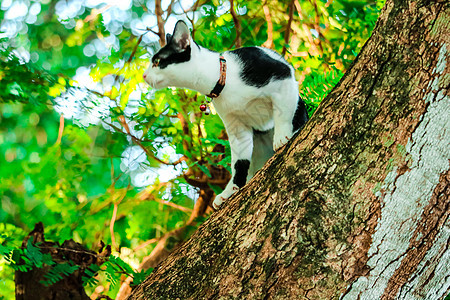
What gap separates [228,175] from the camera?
2152 millimetres

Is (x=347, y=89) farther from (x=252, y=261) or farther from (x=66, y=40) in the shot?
(x=66, y=40)

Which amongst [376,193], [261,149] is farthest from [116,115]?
[376,193]

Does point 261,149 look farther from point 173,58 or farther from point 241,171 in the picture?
point 173,58

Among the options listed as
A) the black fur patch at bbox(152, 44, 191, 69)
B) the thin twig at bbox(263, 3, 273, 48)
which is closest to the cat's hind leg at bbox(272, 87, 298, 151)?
the black fur patch at bbox(152, 44, 191, 69)

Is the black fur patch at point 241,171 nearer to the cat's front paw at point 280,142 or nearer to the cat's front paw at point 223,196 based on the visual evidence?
the cat's front paw at point 223,196

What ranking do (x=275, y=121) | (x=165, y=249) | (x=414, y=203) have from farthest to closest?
(x=165, y=249), (x=275, y=121), (x=414, y=203)

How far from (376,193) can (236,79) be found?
1.64ft

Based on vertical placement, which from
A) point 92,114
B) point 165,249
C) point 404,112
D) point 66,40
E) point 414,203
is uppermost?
point 66,40

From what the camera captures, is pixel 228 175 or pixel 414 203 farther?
pixel 228 175

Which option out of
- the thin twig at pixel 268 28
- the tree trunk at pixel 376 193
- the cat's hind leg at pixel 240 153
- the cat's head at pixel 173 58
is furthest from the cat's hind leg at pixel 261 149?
the thin twig at pixel 268 28

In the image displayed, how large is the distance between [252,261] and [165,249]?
1.51 m

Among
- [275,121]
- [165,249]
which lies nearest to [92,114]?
[165,249]

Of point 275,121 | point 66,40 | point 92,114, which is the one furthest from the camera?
point 66,40

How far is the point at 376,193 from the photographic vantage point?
823mm
